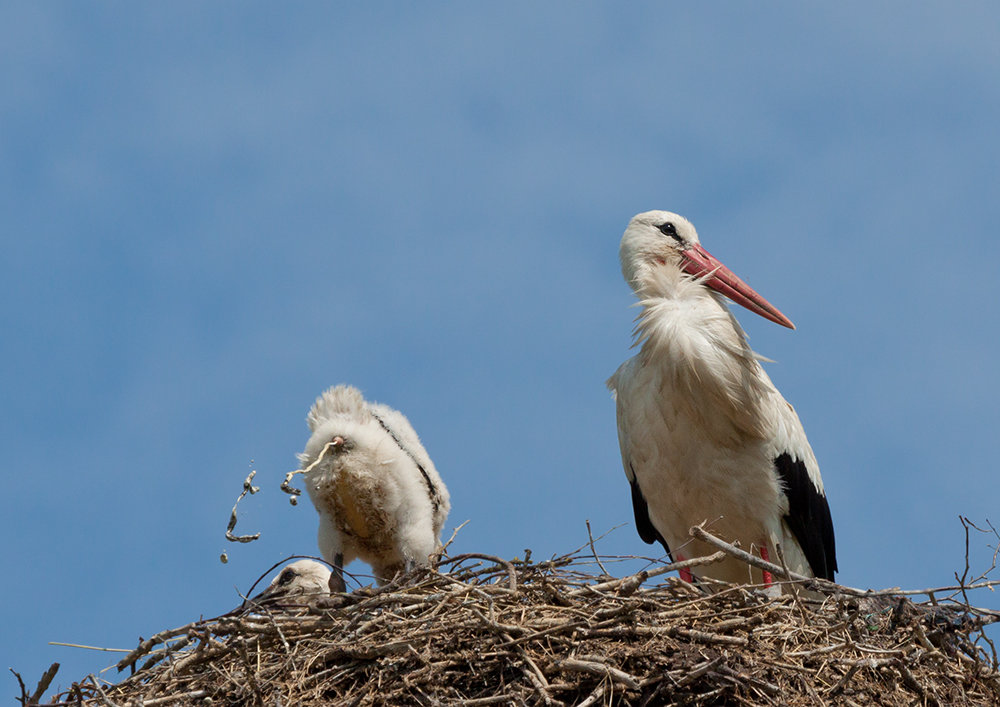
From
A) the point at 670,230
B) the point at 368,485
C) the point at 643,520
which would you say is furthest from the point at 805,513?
the point at 368,485

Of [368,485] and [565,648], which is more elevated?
[368,485]

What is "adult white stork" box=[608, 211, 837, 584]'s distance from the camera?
5410 mm

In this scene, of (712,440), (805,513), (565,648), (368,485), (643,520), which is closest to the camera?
(565,648)

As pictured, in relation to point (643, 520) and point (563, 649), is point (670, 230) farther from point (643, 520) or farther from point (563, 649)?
point (563, 649)

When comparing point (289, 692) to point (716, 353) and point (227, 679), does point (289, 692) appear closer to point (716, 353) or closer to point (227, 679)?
point (227, 679)

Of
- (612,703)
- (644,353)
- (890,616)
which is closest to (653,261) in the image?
(644,353)

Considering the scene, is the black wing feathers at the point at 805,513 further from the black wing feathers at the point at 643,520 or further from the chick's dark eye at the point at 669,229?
the chick's dark eye at the point at 669,229

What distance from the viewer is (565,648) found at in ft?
13.0

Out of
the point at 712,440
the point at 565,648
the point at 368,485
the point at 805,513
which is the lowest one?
the point at 565,648

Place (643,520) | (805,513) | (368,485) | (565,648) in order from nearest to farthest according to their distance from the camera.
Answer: (565,648) < (805,513) < (368,485) < (643,520)

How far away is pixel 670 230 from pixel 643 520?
129 centimetres

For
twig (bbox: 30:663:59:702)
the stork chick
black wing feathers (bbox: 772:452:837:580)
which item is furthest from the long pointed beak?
twig (bbox: 30:663:59:702)

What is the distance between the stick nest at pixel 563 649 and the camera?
3.83m

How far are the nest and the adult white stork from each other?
1.01m
